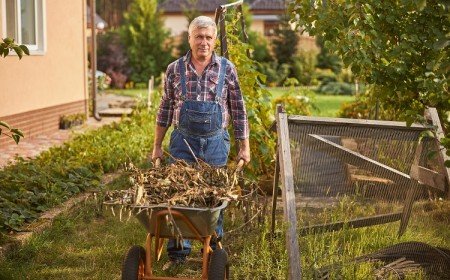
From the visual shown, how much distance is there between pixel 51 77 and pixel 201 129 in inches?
324

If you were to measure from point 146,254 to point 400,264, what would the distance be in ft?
5.29

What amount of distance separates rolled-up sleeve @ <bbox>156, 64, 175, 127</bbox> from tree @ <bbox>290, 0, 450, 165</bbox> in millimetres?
1227

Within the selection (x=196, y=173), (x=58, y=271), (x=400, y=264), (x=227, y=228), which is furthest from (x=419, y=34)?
(x=58, y=271)

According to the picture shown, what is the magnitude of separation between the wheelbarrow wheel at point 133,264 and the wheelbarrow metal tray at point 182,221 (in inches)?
5.9

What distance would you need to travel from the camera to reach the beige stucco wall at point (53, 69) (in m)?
11.0

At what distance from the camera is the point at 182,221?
4117 millimetres

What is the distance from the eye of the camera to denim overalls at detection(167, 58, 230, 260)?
5105 millimetres

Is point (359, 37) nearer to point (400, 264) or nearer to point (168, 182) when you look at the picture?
point (400, 264)

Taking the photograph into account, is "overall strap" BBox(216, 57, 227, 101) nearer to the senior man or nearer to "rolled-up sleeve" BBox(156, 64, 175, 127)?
the senior man

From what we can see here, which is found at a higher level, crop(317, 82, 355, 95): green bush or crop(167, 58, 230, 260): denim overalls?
crop(167, 58, 230, 260): denim overalls

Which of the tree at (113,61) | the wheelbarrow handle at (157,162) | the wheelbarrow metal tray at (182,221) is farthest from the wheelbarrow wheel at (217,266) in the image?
the tree at (113,61)

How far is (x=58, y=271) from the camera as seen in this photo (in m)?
5.36

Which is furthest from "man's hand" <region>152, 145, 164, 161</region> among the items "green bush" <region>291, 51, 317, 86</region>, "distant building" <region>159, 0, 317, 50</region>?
"distant building" <region>159, 0, 317, 50</region>

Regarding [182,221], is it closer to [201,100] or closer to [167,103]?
[201,100]
